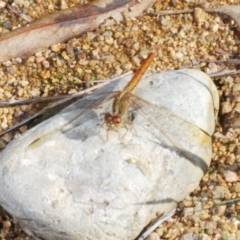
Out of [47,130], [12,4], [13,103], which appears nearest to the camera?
[47,130]

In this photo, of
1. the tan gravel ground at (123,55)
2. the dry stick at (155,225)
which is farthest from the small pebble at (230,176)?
the dry stick at (155,225)

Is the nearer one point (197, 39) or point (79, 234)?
point (79, 234)

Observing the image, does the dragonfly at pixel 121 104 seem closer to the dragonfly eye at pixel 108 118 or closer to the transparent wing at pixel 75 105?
the dragonfly eye at pixel 108 118

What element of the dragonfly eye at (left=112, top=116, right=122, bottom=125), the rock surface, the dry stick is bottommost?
the dry stick

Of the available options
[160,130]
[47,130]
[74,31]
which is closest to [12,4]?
[74,31]

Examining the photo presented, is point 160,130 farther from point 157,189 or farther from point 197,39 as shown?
point 197,39

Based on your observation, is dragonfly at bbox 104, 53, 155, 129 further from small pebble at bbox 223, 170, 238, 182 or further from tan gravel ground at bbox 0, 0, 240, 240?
small pebble at bbox 223, 170, 238, 182

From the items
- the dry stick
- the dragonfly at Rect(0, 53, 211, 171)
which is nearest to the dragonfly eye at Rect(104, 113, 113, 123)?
the dragonfly at Rect(0, 53, 211, 171)

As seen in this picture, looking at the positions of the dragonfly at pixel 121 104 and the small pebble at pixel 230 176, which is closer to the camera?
the dragonfly at pixel 121 104

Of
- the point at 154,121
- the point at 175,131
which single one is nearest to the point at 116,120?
the point at 154,121
